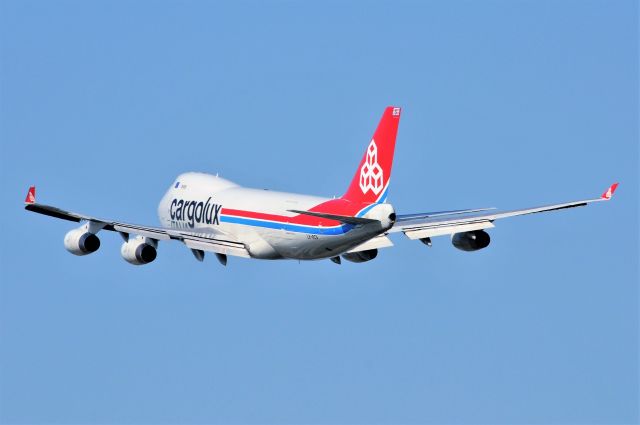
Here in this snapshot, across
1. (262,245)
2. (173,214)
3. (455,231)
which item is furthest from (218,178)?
(455,231)

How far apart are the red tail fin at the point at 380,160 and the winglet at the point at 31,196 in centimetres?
1500

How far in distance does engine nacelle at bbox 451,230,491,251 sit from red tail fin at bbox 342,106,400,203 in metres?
6.41

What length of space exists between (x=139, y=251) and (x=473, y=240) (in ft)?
52.7

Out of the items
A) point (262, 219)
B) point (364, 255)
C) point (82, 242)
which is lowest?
point (82, 242)

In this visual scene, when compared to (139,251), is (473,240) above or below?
above

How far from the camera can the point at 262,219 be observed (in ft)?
308

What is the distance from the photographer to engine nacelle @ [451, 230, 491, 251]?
3607 inches

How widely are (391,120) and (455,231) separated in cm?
708

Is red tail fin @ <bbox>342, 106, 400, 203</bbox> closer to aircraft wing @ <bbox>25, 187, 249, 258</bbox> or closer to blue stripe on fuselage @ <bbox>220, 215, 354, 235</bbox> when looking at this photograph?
blue stripe on fuselage @ <bbox>220, 215, 354, 235</bbox>

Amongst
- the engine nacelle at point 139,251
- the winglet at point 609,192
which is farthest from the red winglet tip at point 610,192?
the engine nacelle at point 139,251

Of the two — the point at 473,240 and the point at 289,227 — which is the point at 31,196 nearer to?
the point at 289,227

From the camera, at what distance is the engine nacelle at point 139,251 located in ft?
303

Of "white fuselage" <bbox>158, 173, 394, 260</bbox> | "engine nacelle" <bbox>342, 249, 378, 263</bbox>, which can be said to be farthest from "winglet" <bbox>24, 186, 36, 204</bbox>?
"engine nacelle" <bbox>342, 249, 378, 263</bbox>

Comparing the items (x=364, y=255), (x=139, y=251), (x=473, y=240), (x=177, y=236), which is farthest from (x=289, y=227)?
(x=473, y=240)
